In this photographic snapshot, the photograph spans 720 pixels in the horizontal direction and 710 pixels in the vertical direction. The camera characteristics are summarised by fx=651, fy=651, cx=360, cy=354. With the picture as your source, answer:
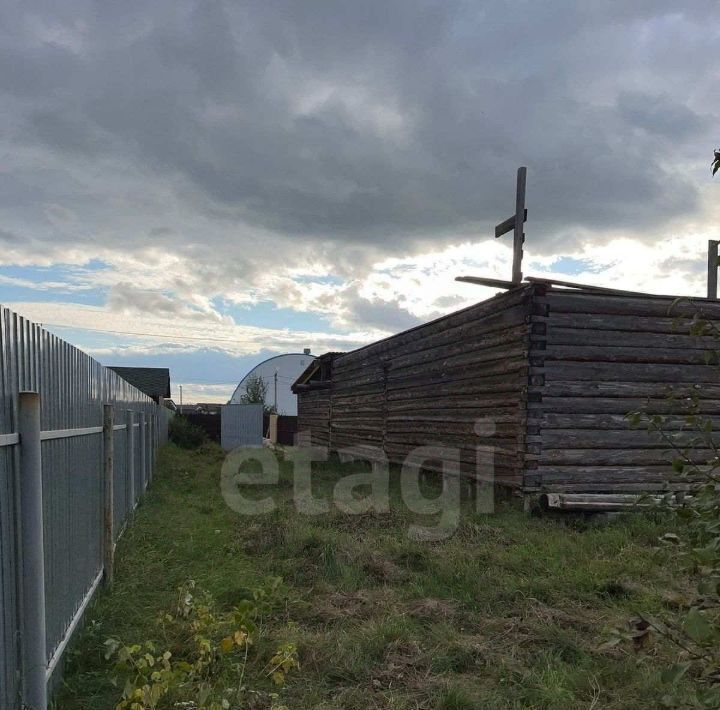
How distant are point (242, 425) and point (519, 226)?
19.6m

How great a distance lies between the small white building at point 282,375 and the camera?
49.6 meters

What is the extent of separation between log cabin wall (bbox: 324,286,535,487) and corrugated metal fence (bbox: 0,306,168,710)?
5.35 meters

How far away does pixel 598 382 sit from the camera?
8719 mm

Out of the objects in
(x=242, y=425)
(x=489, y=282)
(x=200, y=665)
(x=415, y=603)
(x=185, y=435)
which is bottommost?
(x=242, y=425)

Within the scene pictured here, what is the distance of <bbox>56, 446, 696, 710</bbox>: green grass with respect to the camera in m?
3.50

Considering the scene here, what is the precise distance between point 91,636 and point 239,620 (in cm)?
115

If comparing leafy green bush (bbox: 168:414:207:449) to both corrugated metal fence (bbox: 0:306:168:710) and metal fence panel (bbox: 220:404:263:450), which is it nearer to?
metal fence panel (bbox: 220:404:263:450)

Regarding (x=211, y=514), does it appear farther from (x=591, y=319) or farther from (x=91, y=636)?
(x=591, y=319)

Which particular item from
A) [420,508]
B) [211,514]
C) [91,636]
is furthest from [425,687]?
[211,514]

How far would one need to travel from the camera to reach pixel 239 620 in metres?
3.41

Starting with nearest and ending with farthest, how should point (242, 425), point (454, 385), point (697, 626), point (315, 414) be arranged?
point (697, 626) < point (454, 385) < point (315, 414) < point (242, 425)

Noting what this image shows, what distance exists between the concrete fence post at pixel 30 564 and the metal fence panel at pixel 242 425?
79.1ft

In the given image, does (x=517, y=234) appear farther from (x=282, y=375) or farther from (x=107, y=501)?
(x=282, y=375)

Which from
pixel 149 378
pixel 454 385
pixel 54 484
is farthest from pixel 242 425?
pixel 54 484
